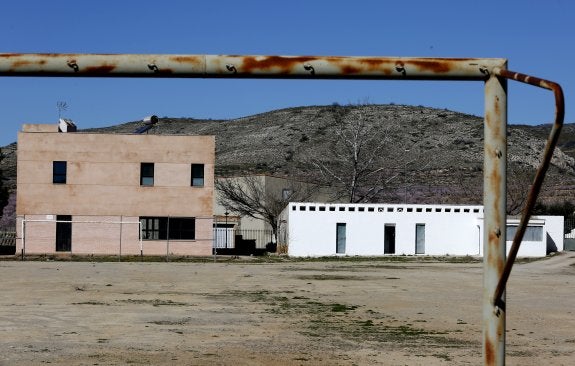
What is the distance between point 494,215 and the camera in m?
3.73

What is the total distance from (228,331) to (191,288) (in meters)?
11.3

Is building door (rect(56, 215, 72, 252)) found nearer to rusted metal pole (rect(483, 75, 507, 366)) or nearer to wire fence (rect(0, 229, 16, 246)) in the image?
wire fence (rect(0, 229, 16, 246))

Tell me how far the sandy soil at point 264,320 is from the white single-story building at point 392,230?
24520 mm

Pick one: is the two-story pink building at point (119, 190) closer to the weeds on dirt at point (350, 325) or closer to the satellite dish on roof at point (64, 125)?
the satellite dish on roof at point (64, 125)

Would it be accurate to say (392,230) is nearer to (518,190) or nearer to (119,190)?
(119,190)

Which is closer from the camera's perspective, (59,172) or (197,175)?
(59,172)

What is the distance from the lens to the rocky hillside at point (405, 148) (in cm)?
11956

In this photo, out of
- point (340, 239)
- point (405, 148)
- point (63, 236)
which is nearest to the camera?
point (63, 236)

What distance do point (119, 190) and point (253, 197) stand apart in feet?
88.2

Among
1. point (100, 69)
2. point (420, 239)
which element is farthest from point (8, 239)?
point (100, 69)

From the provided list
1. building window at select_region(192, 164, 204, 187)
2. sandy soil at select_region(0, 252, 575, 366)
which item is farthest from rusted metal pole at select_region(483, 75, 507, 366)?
building window at select_region(192, 164, 204, 187)

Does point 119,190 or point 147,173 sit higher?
point 147,173

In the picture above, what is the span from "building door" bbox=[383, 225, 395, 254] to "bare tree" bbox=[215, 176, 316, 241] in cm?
1676

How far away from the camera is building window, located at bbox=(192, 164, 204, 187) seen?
55.5m
